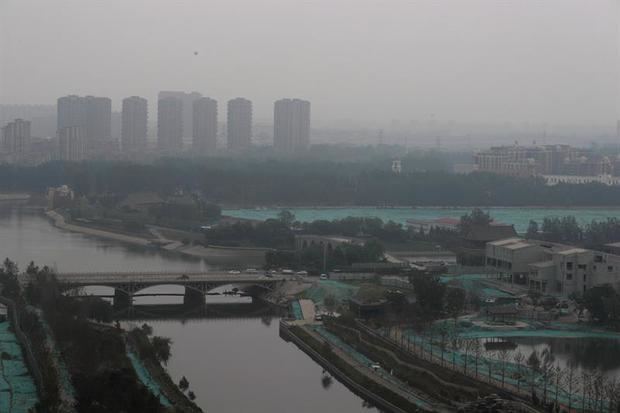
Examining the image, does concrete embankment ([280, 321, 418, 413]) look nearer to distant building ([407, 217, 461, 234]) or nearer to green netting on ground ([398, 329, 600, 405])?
green netting on ground ([398, 329, 600, 405])

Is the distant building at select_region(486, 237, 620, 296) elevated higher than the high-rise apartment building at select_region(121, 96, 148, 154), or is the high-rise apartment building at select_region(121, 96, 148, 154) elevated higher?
the high-rise apartment building at select_region(121, 96, 148, 154)

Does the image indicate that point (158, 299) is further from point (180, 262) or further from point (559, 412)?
point (559, 412)

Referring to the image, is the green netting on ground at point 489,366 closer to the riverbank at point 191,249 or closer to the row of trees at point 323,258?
the row of trees at point 323,258

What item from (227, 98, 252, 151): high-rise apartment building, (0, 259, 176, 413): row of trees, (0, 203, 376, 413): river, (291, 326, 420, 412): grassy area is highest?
(227, 98, 252, 151): high-rise apartment building

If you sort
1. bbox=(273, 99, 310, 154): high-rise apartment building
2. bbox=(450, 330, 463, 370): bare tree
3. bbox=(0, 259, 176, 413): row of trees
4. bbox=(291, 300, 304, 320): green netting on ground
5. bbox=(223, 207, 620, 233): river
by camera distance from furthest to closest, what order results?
bbox=(273, 99, 310, 154): high-rise apartment building
bbox=(223, 207, 620, 233): river
bbox=(291, 300, 304, 320): green netting on ground
bbox=(450, 330, 463, 370): bare tree
bbox=(0, 259, 176, 413): row of trees

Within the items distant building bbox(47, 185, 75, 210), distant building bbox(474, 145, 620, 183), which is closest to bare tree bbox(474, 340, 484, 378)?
distant building bbox(47, 185, 75, 210)

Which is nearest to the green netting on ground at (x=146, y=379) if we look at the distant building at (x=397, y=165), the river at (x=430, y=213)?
the river at (x=430, y=213)

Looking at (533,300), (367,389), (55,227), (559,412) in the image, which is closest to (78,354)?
(367,389)
